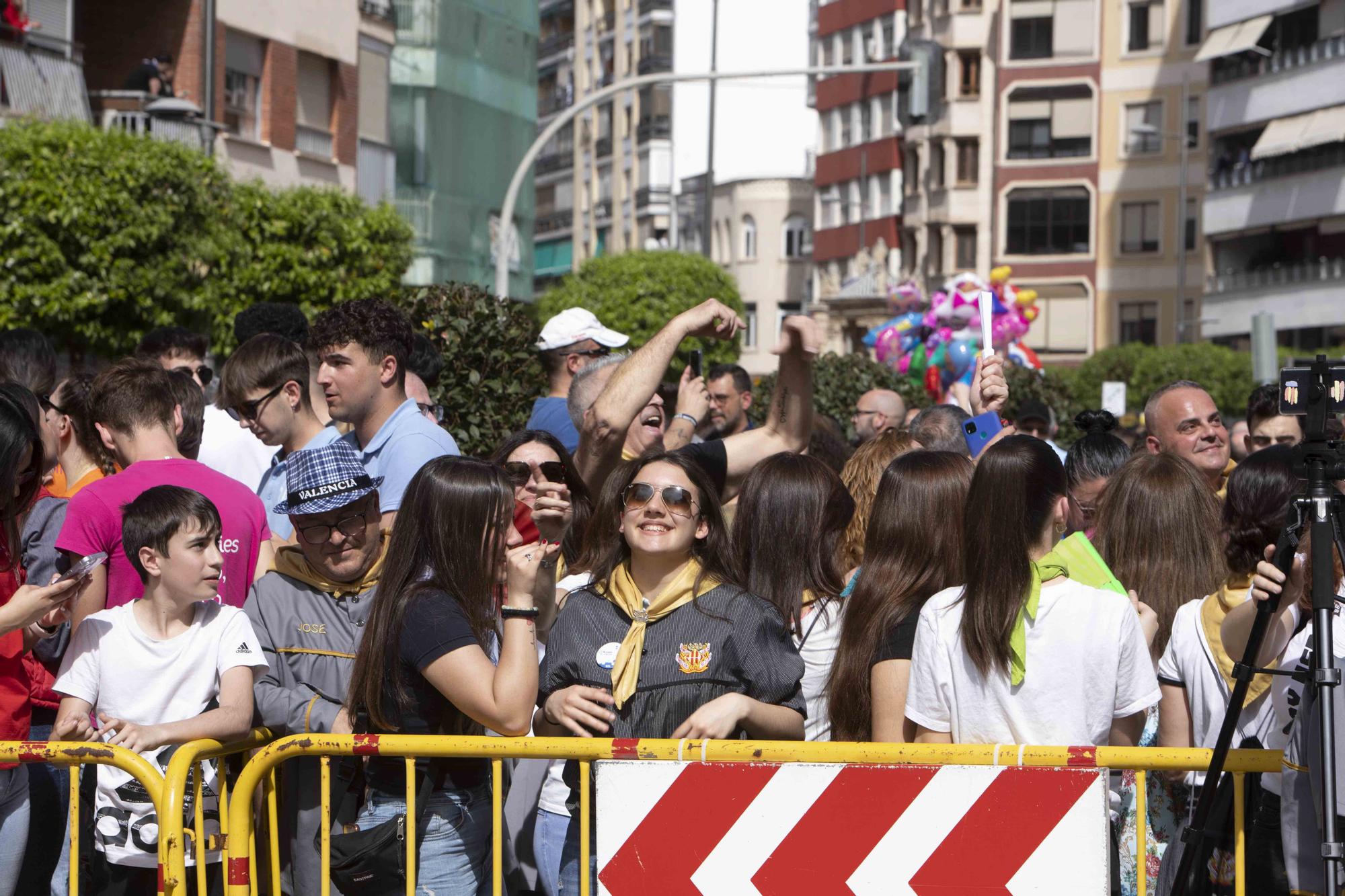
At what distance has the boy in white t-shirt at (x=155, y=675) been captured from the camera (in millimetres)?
4609

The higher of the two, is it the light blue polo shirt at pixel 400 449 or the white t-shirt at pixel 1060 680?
the light blue polo shirt at pixel 400 449

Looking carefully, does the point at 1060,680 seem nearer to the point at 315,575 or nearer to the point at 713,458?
the point at 713,458

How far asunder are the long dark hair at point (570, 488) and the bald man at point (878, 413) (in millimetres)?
5106

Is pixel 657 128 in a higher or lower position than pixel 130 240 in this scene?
higher

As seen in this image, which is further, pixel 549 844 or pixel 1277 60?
pixel 1277 60

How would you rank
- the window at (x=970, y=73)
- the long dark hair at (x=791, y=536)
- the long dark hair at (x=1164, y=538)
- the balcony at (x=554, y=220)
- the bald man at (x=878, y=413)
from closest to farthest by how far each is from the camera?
the long dark hair at (x=791, y=536)
the long dark hair at (x=1164, y=538)
the bald man at (x=878, y=413)
the window at (x=970, y=73)
the balcony at (x=554, y=220)

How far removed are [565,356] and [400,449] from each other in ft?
5.44

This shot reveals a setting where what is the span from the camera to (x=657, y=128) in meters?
76.2

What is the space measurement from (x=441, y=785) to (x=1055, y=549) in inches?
74.3

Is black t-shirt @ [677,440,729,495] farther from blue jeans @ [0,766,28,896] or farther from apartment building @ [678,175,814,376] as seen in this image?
apartment building @ [678,175,814,376]

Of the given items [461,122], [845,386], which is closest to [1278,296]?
[461,122]

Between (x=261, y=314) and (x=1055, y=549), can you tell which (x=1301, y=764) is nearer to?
(x=1055, y=549)

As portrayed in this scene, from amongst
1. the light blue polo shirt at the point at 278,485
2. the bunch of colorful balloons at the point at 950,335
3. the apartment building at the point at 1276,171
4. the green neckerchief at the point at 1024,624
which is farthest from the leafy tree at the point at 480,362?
the apartment building at the point at 1276,171

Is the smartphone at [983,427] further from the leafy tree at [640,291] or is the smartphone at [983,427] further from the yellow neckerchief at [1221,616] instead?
the leafy tree at [640,291]
